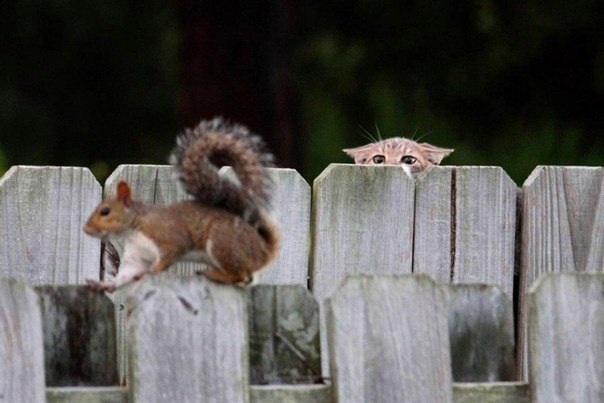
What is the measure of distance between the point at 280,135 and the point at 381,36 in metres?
1.66

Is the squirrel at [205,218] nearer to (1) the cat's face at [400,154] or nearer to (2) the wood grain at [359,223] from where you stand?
(2) the wood grain at [359,223]

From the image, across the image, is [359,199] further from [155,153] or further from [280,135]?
[155,153]

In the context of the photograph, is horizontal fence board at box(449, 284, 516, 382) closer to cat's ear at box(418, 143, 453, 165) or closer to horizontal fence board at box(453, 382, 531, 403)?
horizontal fence board at box(453, 382, 531, 403)

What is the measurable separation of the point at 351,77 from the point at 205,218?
627 cm

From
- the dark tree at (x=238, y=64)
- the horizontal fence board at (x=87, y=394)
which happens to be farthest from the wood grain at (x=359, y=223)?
the dark tree at (x=238, y=64)

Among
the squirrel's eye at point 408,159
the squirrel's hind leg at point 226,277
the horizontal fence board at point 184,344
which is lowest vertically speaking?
the horizontal fence board at point 184,344

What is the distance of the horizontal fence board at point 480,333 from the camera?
2.61 metres

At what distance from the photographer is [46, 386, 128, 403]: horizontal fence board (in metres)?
2.43

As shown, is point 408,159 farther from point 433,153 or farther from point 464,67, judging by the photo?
point 464,67

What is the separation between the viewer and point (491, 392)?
2584 mm

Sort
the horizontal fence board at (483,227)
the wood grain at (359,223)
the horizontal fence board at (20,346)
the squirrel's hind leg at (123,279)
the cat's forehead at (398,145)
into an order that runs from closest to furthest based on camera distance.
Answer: the horizontal fence board at (20,346) < the squirrel's hind leg at (123,279) < the wood grain at (359,223) < the horizontal fence board at (483,227) < the cat's forehead at (398,145)

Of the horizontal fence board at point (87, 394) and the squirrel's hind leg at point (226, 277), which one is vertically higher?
the squirrel's hind leg at point (226, 277)

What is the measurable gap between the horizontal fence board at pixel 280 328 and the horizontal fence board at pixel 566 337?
0.43 meters

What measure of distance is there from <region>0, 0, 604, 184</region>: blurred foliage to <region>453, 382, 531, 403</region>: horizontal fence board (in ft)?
12.7
